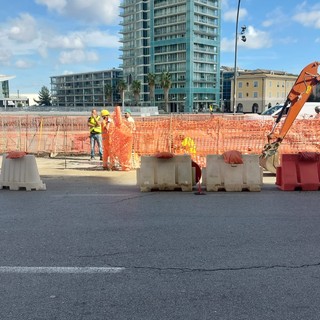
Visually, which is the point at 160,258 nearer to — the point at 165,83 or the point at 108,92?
the point at 165,83

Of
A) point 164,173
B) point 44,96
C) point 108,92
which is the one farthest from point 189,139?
point 44,96

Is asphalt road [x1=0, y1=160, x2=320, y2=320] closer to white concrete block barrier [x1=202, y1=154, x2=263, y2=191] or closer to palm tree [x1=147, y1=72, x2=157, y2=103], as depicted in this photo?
white concrete block barrier [x1=202, y1=154, x2=263, y2=191]

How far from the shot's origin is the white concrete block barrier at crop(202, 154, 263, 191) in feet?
28.9

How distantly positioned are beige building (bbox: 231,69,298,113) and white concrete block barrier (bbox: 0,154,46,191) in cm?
10686

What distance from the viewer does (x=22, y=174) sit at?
919cm

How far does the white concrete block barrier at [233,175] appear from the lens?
28.9 ft

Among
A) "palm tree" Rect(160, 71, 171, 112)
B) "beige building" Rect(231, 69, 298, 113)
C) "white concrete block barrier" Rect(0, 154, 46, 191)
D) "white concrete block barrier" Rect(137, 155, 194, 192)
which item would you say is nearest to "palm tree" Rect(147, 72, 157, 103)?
"palm tree" Rect(160, 71, 171, 112)

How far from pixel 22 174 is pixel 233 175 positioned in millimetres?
4787

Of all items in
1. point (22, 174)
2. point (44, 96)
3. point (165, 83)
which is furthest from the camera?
point (44, 96)

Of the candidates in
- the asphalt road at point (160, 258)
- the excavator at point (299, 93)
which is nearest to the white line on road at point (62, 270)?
the asphalt road at point (160, 258)

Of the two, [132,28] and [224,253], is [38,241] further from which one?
[132,28]

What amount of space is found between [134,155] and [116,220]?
699 cm

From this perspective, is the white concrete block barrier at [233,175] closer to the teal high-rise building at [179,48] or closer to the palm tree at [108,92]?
the teal high-rise building at [179,48]

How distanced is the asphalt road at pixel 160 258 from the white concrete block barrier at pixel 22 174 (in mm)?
914
